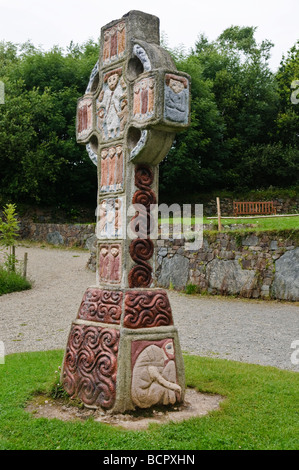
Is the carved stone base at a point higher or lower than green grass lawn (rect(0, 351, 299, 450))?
higher

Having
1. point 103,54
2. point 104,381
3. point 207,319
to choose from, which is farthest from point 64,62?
point 104,381

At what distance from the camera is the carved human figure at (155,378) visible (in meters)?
3.98

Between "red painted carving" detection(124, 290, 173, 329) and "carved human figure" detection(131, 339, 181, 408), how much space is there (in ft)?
0.63

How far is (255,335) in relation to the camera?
25.4 ft

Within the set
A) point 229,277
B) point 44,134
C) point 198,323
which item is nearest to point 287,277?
point 229,277

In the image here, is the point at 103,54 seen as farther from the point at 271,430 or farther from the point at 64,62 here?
the point at 64,62

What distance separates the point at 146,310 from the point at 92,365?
2.16 feet

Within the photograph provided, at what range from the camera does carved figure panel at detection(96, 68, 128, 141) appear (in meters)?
4.41

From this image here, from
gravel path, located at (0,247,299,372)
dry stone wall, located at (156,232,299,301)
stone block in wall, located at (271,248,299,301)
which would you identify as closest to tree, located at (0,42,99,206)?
gravel path, located at (0,247,299,372)

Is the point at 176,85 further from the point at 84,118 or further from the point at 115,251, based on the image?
the point at 115,251

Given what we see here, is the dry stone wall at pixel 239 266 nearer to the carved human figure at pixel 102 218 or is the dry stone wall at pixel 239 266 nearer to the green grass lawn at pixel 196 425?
the green grass lawn at pixel 196 425

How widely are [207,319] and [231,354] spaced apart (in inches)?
98.6

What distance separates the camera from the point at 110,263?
4.39 metres

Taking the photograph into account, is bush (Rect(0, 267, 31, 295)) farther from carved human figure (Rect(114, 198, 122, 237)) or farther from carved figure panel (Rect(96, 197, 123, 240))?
carved human figure (Rect(114, 198, 122, 237))
